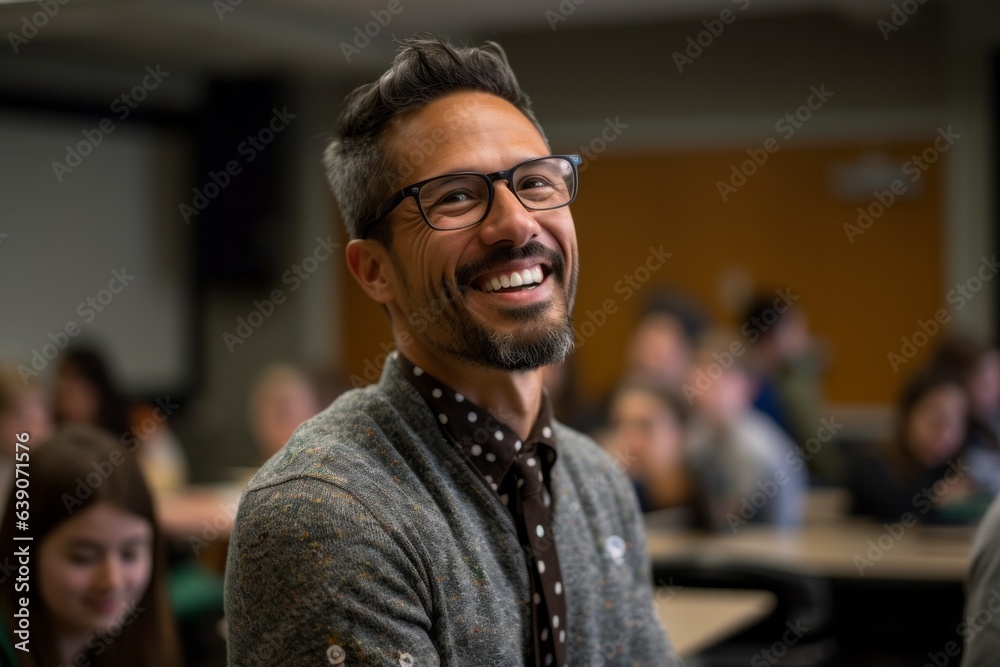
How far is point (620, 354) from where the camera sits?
23.2 feet

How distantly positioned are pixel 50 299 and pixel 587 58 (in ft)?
11.4

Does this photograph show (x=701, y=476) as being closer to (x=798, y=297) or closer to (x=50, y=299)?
(x=798, y=297)

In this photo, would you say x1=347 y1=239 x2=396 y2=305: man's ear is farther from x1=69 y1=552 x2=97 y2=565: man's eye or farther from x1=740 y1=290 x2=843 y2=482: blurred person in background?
x1=740 y1=290 x2=843 y2=482: blurred person in background

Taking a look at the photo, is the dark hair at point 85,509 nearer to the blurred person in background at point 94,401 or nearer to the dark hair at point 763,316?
the blurred person in background at point 94,401

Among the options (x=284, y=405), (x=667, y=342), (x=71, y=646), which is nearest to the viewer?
(x=71, y=646)

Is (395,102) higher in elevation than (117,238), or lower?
lower

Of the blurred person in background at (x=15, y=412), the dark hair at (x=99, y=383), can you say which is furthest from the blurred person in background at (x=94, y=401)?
the blurred person in background at (x=15, y=412)

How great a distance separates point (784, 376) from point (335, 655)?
188 inches

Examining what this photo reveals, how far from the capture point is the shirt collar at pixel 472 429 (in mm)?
1333

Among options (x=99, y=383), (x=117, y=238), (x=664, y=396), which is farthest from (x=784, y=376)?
(x=117, y=238)

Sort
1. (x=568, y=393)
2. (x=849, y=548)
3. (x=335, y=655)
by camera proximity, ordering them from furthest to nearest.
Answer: (x=568, y=393) < (x=849, y=548) < (x=335, y=655)

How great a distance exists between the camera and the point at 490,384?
4.44 feet

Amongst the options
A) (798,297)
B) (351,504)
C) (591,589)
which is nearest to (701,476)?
(798,297)

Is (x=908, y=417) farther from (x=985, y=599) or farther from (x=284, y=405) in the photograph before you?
(x=985, y=599)
